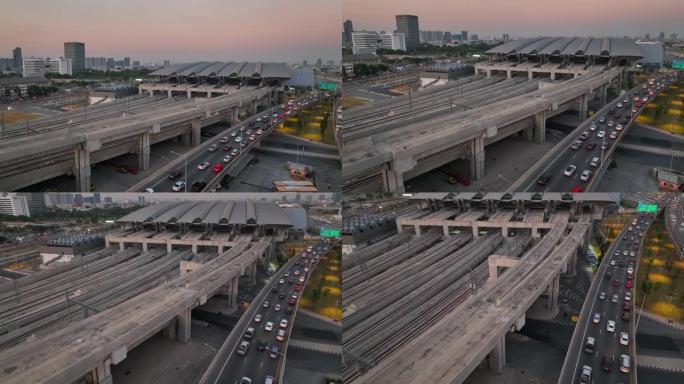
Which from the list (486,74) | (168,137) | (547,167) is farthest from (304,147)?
(486,74)

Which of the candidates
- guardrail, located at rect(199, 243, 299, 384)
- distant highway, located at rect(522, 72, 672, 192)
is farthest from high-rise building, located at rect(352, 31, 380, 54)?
guardrail, located at rect(199, 243, 299, 384)

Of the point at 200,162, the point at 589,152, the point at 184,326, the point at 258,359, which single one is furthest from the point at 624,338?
the point at 200,162

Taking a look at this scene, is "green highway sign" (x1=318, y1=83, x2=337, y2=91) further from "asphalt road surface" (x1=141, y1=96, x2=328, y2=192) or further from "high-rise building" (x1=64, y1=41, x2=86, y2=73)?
"high-rise building" (x1=64, y1=41, x2=86, y2=73)

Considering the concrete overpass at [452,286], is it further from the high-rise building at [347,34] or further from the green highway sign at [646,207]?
the high-rise building at [347,34]

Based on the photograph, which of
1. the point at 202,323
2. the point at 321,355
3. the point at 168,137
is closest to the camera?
the point at 168,137

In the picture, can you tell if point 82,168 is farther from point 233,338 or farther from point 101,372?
point 233,338

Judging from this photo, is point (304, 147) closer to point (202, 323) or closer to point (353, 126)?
point (353, 126)

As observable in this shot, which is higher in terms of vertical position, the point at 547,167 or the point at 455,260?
the point at 547,167
